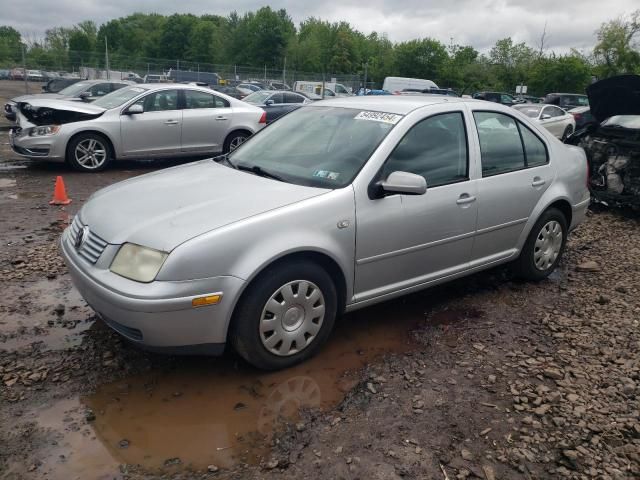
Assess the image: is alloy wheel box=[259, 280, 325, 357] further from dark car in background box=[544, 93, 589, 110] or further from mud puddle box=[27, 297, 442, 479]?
dark car in background box=[544, 93, 589, 110]

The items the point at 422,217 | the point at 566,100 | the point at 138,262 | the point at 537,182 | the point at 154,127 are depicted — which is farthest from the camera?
the point at 566,100

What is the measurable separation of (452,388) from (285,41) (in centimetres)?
8610

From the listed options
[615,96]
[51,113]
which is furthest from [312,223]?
[51,113]

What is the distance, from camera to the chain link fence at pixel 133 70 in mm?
25953

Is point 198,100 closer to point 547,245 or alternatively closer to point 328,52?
point 547,245

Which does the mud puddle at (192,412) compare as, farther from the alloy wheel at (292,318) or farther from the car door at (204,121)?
the car door at (204,121)

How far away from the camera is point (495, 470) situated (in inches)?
104

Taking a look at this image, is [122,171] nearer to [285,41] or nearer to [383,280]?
[383,280]

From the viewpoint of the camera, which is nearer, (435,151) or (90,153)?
(435,151)

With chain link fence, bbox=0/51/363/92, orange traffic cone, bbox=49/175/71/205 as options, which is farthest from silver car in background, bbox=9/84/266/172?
chain link fence, bbox=0/51/363/92

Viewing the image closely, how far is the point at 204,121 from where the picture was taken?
10.3 metres

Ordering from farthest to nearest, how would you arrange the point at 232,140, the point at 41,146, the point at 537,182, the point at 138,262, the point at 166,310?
the point at 232,140
the point at 41,146
the point at 537,182
the point at 138,262
the point at 166,310

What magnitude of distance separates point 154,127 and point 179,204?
22.6 ft

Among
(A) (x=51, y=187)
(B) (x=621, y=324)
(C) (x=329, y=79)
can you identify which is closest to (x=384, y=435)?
(B) (x=621, y=324)
